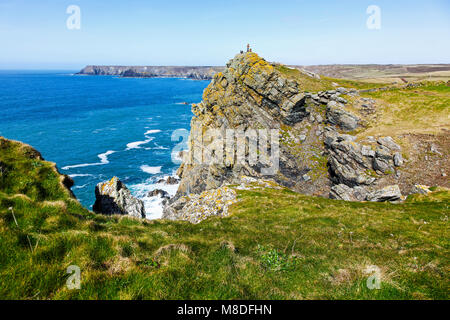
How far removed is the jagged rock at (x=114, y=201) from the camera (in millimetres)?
27422

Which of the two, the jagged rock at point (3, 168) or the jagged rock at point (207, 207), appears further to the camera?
the jagged rock at point (207, 207)

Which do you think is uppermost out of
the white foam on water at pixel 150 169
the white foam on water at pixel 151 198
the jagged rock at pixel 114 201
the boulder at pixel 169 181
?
the jagged rock at pixel 114 201

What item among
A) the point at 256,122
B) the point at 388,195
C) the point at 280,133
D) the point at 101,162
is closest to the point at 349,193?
the point at 388,195

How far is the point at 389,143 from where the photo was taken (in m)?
46.3

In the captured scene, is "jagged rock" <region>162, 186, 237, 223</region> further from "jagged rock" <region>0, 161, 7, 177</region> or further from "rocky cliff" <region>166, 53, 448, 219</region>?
"jagged rock" <region>0, 161, 7, 177</region>

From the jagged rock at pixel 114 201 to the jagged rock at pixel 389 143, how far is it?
163 ft

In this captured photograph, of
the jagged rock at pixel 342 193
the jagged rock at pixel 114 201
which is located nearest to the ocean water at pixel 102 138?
the jagged rock at pixel 114 201

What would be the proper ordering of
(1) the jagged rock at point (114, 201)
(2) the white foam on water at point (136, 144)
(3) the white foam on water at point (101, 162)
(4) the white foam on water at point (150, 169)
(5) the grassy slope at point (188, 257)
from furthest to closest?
(2) the white foam on water at point (136, 144), (4) the white foam on water at point (150, 169), (3) the white foam on water at point (101, 162), (1) the jagged rock at point (114, 201), (5) the grassy slope at point (188, 257)

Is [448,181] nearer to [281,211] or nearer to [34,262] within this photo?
[281,211]

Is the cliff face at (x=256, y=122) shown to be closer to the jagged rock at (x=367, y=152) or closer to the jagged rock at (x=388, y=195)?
the jagged rock at (x=367, y=152)

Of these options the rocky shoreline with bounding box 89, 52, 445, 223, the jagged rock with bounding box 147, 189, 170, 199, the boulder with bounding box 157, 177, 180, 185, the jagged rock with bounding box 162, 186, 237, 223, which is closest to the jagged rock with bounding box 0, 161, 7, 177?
the jagged rock with bounding box 162, 186, 237, 223

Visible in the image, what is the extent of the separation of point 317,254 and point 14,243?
546 inches

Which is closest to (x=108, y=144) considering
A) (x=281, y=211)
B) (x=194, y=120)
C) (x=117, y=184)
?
(x=194, y=120)

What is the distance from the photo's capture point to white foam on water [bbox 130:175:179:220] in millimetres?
55378
